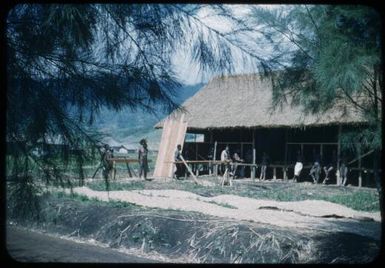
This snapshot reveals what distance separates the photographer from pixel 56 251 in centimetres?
674

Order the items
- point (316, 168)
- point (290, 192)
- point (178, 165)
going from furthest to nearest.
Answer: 1. point (178, 165)
2. point (316, 168)
3. point (290, 192)

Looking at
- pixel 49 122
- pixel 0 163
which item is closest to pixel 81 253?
pixel 49 122

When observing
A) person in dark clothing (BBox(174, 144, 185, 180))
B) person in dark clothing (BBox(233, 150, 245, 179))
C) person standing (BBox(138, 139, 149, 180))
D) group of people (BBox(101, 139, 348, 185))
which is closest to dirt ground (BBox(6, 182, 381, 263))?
group of people (BBox(101, 139, 348, 185))

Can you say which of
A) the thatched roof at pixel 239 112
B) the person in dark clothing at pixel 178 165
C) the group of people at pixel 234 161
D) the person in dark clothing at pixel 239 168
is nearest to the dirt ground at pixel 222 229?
the person in dark clothing at pixel 178 165

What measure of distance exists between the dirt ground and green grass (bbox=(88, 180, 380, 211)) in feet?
3.18

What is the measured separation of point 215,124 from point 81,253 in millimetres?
12507

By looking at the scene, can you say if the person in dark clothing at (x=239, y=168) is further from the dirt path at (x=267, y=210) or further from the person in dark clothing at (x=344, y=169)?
the dirt path at (x=267, y=210)

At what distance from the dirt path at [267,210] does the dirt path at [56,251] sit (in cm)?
111

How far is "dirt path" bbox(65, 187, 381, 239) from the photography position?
24.5 feet

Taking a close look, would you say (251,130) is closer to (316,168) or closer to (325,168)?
(316,168)

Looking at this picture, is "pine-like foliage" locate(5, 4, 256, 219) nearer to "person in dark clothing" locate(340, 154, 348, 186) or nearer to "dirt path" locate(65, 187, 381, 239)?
"dirt path" locate(65, 187, 381, 239)

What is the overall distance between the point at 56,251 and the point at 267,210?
4533mm

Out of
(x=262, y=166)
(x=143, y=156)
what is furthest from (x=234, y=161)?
(x=143, y=156)

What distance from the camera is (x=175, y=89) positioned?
3.60 meters
